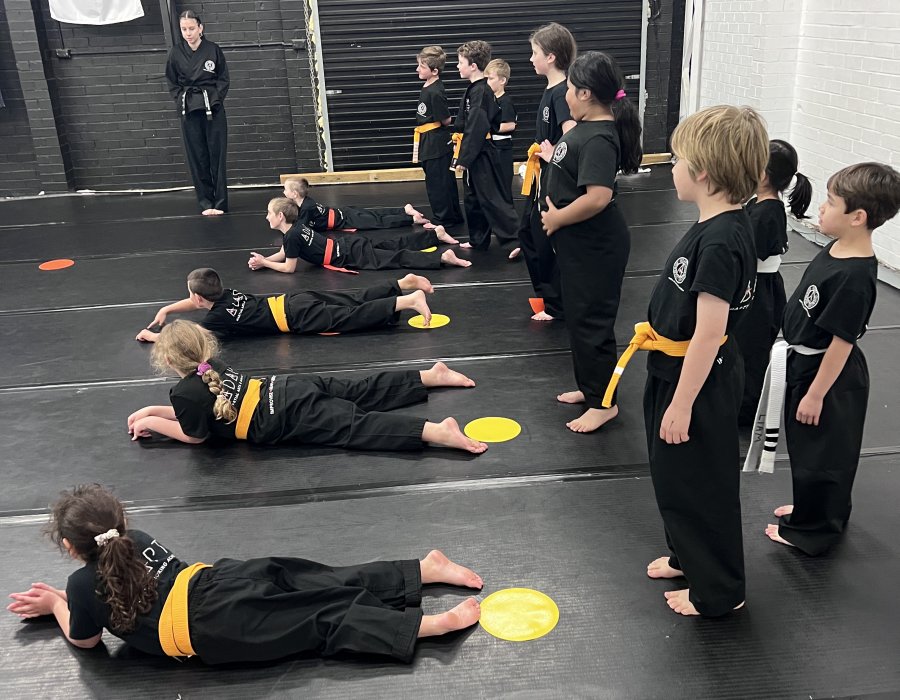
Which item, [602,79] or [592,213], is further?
[592,213]

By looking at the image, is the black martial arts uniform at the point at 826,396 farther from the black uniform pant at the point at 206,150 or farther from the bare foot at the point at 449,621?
the black uniform pant at the point at 206,150

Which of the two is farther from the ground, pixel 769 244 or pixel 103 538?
pixel 769 244

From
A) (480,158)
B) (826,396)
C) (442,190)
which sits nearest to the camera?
(826,396)

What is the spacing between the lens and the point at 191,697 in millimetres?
2182

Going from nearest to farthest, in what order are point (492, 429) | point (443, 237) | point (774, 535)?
point (774, 535), point (492, 429), point (443, 237)

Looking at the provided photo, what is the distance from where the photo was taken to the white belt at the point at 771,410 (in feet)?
7.81

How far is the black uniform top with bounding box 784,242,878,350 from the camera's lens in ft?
7.75

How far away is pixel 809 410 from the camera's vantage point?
247 cm

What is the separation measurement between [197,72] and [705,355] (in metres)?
6.51

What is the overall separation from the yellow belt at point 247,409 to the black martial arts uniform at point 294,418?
0.7 inches

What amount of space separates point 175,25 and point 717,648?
313 inches

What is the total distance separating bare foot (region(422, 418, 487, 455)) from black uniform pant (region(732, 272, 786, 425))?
111cm

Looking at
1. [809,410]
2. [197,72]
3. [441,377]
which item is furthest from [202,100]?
[809,410]

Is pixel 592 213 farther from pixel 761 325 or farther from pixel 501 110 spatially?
pixel 501 110
